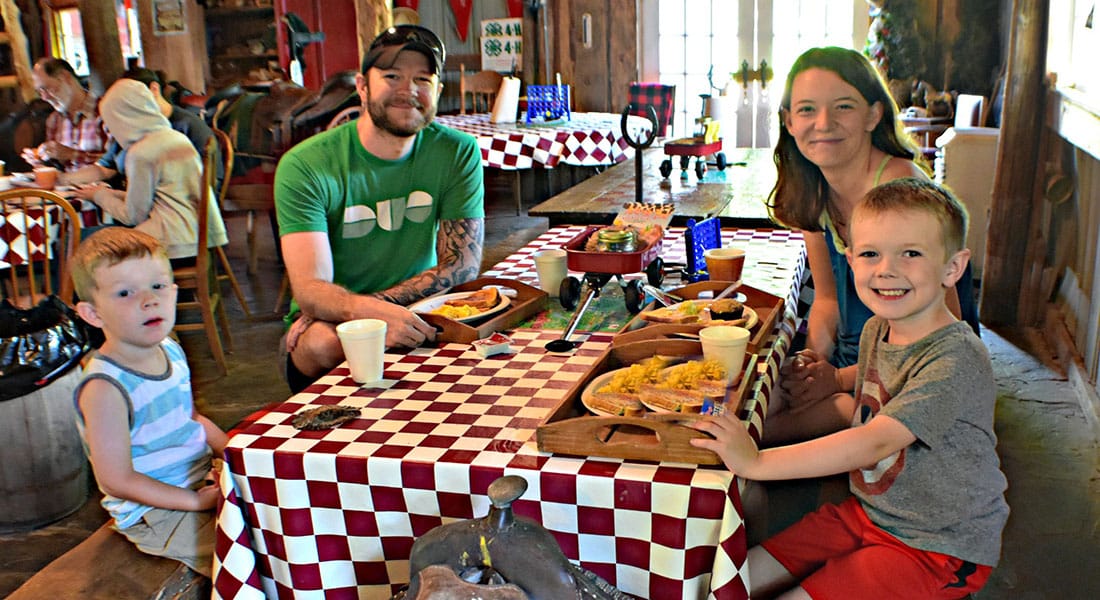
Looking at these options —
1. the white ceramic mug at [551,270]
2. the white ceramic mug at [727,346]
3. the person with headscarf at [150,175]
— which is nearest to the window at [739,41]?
the person with headscarf at [150,175]

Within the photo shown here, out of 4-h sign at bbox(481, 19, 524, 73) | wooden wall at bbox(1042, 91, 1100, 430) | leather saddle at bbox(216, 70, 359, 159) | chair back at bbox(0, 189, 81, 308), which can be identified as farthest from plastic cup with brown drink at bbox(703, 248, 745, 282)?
4-h sign at bbox(481, 19, 524, 73)

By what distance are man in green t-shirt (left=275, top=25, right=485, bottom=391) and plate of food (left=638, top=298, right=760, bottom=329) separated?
2.39 ft

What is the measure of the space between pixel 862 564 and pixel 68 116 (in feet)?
18.9

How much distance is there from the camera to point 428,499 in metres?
1.46

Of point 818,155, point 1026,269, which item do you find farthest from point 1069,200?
point 818,155

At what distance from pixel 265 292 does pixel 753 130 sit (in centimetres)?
491

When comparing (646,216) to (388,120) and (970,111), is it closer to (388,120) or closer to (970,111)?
(388,120)

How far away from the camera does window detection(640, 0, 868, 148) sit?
27.1 ft

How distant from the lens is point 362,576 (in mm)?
1549

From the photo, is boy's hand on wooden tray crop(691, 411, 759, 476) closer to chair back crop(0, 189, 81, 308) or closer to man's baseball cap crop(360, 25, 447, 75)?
man's baseball cap crop(360, 25, 447, 75)

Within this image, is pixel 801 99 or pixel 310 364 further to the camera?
pixel 310 364

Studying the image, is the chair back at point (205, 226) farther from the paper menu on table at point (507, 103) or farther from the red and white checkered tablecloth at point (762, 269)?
the paper menu on table at point (507, 103)

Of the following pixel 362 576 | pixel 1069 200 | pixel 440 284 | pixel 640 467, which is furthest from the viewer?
pixel 1069 200

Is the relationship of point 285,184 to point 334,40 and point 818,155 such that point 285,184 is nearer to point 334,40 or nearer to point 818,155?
point 818,155
